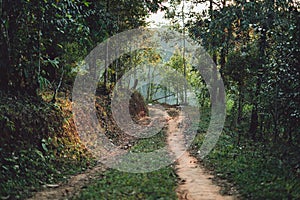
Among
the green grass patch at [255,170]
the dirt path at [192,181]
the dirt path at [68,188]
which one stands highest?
the green grass patch at [255,170]

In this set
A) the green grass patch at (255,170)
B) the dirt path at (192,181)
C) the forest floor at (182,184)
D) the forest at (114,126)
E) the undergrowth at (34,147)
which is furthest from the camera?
the forest at (114,126)

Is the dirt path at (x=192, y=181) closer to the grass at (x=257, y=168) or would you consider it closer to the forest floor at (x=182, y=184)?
the forest floor at (x=182, y=184)

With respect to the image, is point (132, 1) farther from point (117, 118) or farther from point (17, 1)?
point (17, 1)

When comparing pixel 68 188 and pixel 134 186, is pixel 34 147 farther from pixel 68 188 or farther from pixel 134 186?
pixel 134 186

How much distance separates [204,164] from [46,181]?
550 centimetres

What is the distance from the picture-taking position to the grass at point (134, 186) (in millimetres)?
7266

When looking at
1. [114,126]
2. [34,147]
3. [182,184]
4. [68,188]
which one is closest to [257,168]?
[182,184]

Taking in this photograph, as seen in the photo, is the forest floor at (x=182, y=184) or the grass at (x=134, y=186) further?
the forest floor at (x=182, y=184)

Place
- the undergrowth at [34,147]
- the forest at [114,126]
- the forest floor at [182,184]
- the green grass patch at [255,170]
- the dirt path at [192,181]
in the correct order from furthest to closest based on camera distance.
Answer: the forest at [114,126]
the undergrowth at [34,147]
the dirt path at [192,181]
the forest floor at [182,184]
the green grass patch at [255,170]

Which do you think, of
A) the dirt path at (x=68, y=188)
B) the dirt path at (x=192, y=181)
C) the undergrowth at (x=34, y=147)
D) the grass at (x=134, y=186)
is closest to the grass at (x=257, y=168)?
the dirt path at (x=192, y=181)

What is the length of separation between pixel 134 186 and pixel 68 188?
5.39ft

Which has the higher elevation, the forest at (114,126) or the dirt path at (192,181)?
the forest at (114,126)

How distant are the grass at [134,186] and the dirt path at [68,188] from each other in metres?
0.28

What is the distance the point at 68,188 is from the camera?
8016mm
